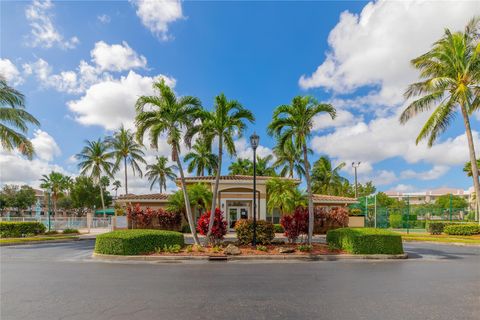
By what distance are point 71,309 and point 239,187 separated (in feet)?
68.5

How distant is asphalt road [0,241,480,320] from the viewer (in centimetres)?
574

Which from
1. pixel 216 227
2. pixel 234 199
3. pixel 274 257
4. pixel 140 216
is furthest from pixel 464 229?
pixel 140 216

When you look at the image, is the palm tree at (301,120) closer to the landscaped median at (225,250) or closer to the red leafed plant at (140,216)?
the landscaped median at (225,250)

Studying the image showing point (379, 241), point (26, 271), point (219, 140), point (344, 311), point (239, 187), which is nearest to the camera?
point (344, 311)

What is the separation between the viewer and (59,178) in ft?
202

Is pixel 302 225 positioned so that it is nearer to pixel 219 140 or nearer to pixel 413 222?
pixel 219 140

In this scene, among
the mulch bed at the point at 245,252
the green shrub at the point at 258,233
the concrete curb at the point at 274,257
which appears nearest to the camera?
the concrete curb at the point at 274,257

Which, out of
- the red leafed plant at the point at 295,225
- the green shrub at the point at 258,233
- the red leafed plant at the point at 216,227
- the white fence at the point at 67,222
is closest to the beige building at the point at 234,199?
the white fence at the point at 67,222

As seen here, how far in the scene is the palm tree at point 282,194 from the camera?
75.1ft

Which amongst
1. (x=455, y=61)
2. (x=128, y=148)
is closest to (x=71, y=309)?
(x=455, y=61)

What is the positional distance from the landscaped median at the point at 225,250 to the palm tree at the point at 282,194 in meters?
8.72

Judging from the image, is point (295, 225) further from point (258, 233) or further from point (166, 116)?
point (166, 116)

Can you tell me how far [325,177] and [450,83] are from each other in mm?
22711

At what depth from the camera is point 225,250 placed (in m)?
13.2
